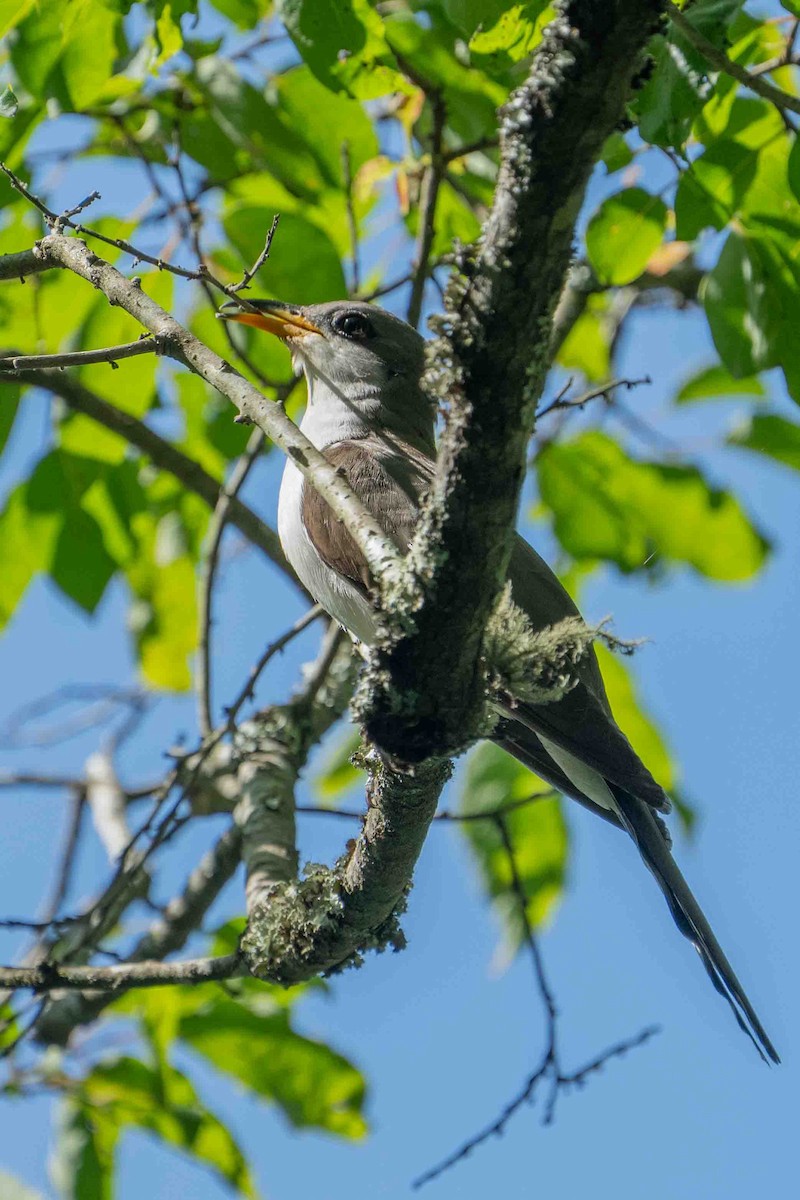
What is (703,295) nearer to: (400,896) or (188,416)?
(400,896)

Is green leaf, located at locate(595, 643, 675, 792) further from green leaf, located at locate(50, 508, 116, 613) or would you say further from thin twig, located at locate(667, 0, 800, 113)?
thin twig, located at locate(667, 0, 800, 113)

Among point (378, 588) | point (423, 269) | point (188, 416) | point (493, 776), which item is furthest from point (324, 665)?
point (378, 588)

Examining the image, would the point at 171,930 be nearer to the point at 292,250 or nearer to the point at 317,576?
the point at 317,576

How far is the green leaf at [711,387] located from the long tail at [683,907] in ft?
8.23

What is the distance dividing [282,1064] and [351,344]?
269 cm

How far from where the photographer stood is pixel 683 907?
3.72 meters

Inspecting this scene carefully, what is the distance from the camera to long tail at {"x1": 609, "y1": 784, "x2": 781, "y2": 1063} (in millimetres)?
3349

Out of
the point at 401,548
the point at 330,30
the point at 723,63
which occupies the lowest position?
the point at 723,63

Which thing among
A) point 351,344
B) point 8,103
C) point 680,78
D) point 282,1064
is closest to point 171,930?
point 282,1064

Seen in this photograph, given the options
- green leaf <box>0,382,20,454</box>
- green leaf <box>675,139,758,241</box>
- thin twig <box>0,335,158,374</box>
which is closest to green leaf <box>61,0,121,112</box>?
green leaf <box>0,382,20,454</box>

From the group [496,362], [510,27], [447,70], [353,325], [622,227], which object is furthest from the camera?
[353,325]

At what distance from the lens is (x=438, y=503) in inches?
87.4

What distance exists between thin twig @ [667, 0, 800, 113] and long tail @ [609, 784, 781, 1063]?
6.45ft

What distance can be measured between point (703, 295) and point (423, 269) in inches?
54.6
